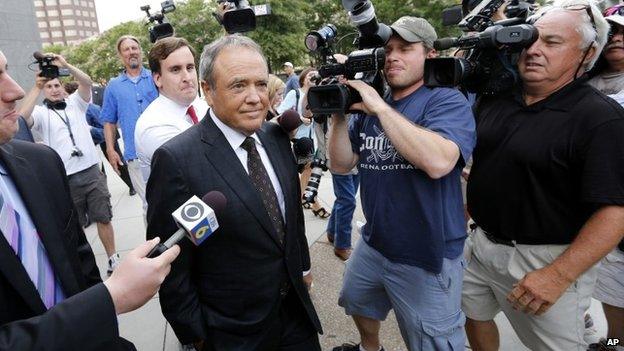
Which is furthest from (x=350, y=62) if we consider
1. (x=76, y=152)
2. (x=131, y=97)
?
(x=76, y=152)

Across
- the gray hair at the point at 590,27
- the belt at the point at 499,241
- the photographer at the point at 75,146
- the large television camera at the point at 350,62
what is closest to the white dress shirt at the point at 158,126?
the large television camera at the point at 350,62

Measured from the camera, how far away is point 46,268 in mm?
1330

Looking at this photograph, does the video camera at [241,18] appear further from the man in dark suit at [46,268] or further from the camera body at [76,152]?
the camera body at [76,152]

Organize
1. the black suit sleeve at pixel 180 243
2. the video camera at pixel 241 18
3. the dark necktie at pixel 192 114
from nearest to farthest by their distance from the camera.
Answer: the black suit sleeve at pixel 180 243 < the video camera at pixel 241 18 < the dark necktie at pixel 192 114

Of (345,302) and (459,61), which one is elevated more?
(459,61)

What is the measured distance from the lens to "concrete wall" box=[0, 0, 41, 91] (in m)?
10.5

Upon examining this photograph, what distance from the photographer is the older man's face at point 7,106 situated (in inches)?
47.6

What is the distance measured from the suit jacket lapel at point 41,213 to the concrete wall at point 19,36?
11.3 metres

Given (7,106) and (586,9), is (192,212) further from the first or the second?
(586,9)

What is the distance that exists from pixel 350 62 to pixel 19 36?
1270cm

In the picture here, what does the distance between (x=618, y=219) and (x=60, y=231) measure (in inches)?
91.1

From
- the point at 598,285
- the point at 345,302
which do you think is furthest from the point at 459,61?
the point at 598,285

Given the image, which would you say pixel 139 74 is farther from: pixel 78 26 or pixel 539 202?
pixel 78 26

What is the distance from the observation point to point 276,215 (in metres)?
1.81
